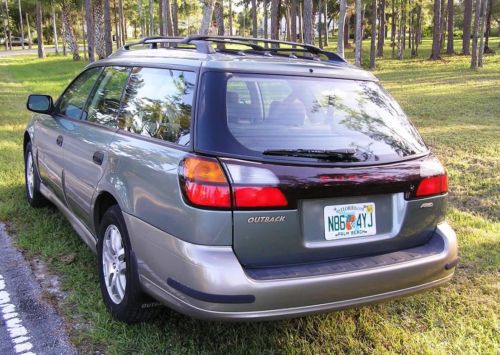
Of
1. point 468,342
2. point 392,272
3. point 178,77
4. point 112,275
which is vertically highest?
point 178,77

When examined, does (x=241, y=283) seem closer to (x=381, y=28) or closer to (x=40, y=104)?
(x=40, y=104)

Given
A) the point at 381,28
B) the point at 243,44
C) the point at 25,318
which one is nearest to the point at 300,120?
the point at 243,44

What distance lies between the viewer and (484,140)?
938 centimetres

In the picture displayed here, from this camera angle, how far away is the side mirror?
488 centimetres

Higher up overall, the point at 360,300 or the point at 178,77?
the point at 178,77

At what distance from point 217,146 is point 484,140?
26.3 ft

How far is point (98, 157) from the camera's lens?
3.60m

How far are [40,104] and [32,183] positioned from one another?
1.09m

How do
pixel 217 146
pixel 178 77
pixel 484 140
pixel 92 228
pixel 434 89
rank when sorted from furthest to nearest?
1. pixel 434 89
2. pixel 484 140
3. pixel 92 228
4. pixel 178 77
5. pixel 217 146

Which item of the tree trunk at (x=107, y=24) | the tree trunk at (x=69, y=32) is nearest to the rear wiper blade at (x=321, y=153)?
the tree trunk at (x=107, y=24)

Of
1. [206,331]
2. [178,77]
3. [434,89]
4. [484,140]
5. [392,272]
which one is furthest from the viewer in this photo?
[434,89]

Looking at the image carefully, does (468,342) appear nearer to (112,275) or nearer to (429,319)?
(429,319)

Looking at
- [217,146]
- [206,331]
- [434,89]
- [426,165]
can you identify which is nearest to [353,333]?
[206,331]

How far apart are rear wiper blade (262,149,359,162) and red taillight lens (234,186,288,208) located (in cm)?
22
